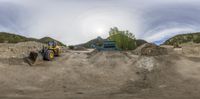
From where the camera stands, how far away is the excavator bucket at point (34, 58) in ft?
127

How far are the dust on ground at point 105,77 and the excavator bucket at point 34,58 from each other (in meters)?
0.77

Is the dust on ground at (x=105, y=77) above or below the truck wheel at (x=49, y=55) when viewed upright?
below

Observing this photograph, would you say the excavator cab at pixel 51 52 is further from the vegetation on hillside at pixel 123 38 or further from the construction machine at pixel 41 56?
the vegetation on hillside at pixel 123 38

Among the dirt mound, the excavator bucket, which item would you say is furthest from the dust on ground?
the dirt mound

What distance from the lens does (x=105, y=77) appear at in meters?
35.3

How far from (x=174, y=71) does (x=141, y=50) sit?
7.68 metres

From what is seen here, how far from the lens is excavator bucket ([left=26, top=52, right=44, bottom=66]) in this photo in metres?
38.7

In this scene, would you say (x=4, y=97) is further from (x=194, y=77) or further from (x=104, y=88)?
(x=194, y=77)

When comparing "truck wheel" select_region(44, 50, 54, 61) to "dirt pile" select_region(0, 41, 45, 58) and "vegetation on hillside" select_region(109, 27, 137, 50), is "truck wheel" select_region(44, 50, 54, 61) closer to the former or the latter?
"dirt pile" select_region(0, 41, 45, 58)

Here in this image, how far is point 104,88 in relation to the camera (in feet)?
104

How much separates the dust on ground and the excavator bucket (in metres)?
0.77

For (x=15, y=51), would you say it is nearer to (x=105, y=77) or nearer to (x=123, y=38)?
(x=105, y=77)

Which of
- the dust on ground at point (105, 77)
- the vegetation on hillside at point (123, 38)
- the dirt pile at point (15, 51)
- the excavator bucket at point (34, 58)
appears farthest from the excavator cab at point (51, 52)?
the vegetation on hillside at point (123, 38)

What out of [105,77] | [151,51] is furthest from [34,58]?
[151,51]
